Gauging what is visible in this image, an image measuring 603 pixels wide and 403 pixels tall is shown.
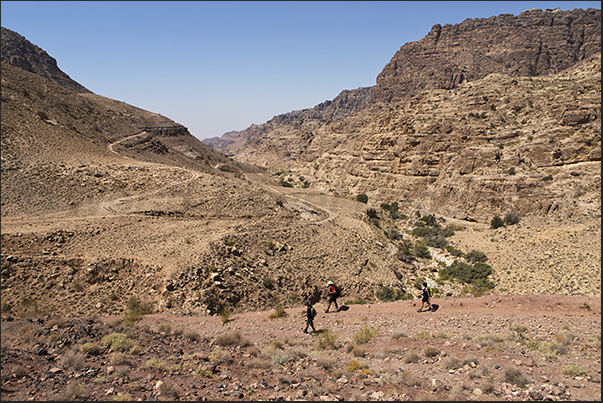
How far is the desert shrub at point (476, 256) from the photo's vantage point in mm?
26389

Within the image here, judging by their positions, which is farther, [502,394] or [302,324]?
[302,324]

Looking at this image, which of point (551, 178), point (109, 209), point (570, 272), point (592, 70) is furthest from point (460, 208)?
point (109, 209)

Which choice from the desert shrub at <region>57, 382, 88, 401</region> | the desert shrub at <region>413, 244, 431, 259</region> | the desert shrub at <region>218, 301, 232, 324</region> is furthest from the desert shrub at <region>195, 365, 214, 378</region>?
the desert shrub at <region>413, 244, 431, 259</region>

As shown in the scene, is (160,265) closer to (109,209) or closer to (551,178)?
(109,209)

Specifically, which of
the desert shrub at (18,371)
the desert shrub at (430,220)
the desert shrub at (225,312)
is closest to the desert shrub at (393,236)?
the desert shrub at (430,220)

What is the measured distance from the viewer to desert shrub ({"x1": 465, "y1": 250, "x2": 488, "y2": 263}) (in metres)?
26.4

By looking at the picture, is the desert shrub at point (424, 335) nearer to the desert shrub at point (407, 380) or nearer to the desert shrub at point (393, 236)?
the desert shrub at point (407, 380)

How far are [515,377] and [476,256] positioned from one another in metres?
21.0

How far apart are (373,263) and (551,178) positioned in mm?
21481

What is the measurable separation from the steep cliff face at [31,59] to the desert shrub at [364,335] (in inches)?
3551

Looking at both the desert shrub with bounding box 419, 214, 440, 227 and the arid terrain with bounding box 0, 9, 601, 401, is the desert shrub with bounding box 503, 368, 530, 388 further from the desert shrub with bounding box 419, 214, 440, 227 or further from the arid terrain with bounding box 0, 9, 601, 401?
the desert shrub with bounding box 419, 214, 440, 227

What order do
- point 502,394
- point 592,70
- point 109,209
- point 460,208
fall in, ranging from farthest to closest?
1. point 592,70
2. point 460,208
3. point 109,209
4. point 502,394

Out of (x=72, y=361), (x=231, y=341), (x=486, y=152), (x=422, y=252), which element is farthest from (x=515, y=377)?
(x=486, y=152)

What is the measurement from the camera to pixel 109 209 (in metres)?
18.9
